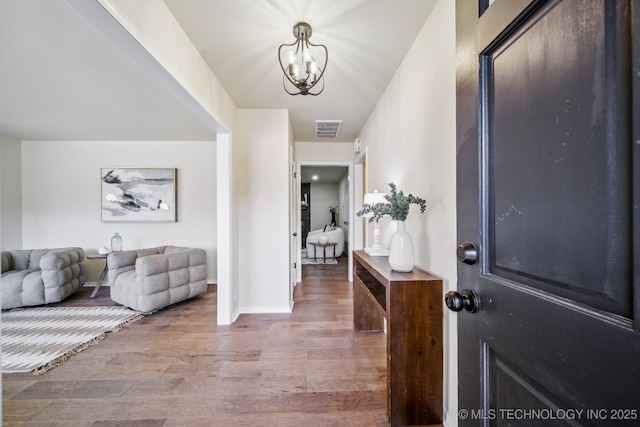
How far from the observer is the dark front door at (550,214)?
0.40m

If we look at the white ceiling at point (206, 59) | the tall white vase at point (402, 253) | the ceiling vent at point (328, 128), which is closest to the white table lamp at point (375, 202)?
the tall white vase at point (402, 253)

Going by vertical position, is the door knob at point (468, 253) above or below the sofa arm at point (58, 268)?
above

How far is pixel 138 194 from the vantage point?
4395mm

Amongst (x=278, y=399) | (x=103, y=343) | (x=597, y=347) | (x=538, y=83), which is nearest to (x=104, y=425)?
(x=278, y=399)

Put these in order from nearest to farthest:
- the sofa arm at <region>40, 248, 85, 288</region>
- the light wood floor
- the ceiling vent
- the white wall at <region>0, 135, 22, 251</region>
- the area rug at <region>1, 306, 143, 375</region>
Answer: the light wood floor < the area rug at <region>1, 306, 143, 375</region> < the sofa arm at <region>40, 248, 85, 288</region> < the ceiling vent < the white wall at <region>0, 135, 22, 251</region>

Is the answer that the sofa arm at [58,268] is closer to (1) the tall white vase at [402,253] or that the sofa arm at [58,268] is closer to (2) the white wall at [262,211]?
(2) the white wall at [262,211]

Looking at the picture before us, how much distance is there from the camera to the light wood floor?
1557mm

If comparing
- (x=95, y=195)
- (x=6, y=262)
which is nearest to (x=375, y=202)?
(x=95, y=195)

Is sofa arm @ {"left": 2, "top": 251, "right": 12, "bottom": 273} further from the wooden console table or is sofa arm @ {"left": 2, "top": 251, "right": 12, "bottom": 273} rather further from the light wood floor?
the wooden console table

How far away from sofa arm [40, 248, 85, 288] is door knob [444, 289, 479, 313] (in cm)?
465

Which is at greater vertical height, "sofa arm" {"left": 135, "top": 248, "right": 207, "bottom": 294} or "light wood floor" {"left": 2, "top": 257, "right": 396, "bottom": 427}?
"sofa arm" {"left": 135, "top": 248, "right": 207, "bottom": 294}

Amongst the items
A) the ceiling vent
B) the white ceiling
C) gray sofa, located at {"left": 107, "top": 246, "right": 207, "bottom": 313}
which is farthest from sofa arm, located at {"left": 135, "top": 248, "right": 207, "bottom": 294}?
the ceiling vent

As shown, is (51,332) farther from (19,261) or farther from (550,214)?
(550,214)

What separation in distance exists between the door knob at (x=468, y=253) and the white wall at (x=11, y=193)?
20.4ft
